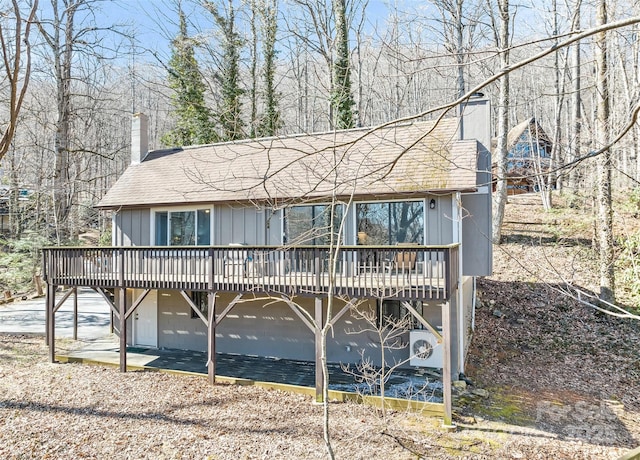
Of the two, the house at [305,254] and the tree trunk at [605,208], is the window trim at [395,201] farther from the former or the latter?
the tree trunk at [605,208]

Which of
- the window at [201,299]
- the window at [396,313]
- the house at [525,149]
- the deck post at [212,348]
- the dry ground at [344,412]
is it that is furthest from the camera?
the house at [525,149]

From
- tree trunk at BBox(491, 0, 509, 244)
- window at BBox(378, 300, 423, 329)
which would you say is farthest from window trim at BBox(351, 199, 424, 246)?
tree trunk at BBox(491, 0, 509, 244)

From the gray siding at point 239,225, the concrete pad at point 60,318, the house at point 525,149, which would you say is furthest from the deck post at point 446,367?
the house at point 525,149

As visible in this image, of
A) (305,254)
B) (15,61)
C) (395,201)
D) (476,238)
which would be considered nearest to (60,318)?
(15,61)

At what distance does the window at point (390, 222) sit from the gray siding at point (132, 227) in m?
6.28

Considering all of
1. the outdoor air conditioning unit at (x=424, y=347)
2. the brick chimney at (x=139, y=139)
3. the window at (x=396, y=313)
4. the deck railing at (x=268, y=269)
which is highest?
the brick chimney at (x=139, y=139)

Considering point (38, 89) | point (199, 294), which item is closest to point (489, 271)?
point (199, 294)

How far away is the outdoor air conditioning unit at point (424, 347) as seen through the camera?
9.56 m

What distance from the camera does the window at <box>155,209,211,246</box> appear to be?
11.4 metres

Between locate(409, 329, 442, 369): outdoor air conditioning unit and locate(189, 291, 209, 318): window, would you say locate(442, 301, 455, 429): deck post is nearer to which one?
locate(409, 329, 442, 369): outdoor air conditioning unit

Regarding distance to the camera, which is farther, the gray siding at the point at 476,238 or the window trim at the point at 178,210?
the window trim at the point at 178,210

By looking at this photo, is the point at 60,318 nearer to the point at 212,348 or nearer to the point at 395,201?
the point at 212,348

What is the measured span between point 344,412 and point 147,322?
7315mm

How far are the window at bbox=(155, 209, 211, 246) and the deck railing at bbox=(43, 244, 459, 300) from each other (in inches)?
50.8
